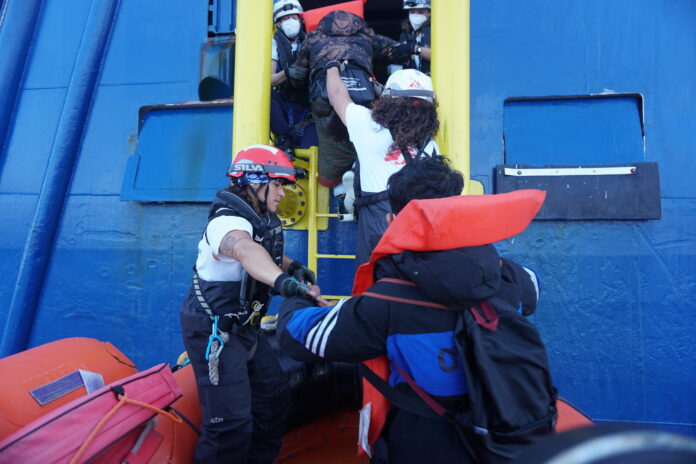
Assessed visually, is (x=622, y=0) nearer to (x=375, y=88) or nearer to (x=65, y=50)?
(x=375, y=88)

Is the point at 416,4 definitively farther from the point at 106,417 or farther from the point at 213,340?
the point at 106,417

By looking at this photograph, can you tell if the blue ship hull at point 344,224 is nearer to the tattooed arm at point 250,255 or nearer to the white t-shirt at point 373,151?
the white t-shirt at point 373,151

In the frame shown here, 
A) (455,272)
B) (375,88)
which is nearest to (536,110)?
(375,88)

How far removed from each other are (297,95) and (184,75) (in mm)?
1556

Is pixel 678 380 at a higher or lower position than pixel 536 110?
lower

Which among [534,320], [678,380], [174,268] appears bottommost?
[678,380]

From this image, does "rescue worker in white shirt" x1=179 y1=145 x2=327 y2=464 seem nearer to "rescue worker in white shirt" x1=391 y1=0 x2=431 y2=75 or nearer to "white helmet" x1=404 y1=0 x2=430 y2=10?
"rescue worker in white shirt" x1=391 y1=0 x2=431 y2=75

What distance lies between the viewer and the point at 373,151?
2258 mm

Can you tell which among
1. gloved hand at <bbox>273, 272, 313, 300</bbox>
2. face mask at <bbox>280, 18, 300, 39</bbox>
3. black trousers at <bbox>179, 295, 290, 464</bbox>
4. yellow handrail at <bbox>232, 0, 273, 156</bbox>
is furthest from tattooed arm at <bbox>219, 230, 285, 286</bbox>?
face mask at <bbox>280, 18, 300, 39</bbox>

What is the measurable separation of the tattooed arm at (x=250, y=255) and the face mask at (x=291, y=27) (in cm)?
226

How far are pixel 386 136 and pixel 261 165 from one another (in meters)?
0.70

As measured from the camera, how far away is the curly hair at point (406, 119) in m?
2.18

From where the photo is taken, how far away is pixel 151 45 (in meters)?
4.29

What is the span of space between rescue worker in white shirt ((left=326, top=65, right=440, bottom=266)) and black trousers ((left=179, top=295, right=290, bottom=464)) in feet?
2.93
